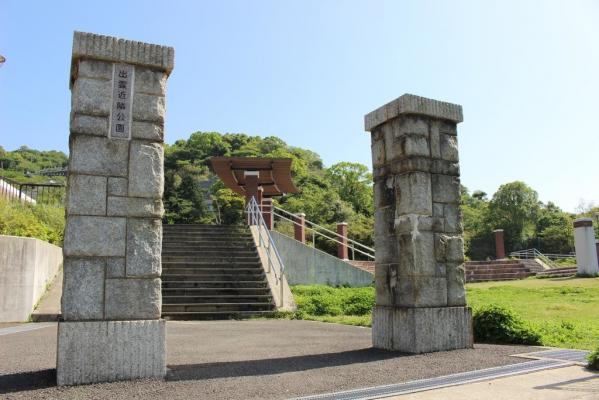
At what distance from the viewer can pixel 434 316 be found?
550cm

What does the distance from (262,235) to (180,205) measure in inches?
1008

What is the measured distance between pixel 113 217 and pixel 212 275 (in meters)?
8.36

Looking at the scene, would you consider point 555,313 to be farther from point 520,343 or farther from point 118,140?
point 118,140

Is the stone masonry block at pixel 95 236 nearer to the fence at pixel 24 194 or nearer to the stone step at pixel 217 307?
the stone step at pixel 217 307

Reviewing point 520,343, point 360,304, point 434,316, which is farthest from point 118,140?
point 360,304

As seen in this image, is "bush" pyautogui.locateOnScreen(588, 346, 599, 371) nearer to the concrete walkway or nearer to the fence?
the concrete walkway

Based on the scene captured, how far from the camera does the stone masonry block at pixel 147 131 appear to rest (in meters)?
4.40

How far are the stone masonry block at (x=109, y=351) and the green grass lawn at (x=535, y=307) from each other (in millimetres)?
4764

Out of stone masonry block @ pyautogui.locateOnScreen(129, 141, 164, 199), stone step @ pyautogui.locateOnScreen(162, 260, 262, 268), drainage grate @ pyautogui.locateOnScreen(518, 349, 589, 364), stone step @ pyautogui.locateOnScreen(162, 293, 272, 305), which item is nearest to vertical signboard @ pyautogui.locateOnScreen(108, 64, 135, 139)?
stone masonry block @ pyautogui.locateOnScreen(129, 141, 164, 199)

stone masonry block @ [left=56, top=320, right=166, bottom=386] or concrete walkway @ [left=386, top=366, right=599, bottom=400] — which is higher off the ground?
stone masonry block @ [left=56, top=320, right=166, bottom=386]

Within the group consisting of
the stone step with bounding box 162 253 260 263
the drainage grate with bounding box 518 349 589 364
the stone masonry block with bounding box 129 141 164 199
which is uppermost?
the stone masonry block with bounding box 129 141 164 199

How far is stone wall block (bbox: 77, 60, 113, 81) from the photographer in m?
4.32

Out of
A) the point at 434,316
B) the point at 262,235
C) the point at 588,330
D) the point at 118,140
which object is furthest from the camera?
the point at 262,235

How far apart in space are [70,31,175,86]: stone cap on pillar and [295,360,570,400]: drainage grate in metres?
3.27
